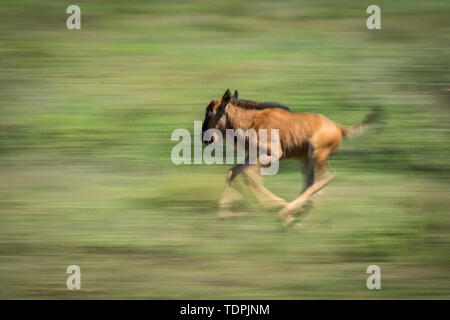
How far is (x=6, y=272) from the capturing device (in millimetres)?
6773

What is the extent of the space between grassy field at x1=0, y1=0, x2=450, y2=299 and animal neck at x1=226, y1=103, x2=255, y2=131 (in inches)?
30.1

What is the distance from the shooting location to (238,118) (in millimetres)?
7703

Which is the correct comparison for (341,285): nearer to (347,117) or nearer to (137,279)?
(137,279)

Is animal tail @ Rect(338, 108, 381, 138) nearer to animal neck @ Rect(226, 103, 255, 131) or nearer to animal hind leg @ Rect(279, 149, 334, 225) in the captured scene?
animal hind leg @ Rect(279, 149, 334, 225)

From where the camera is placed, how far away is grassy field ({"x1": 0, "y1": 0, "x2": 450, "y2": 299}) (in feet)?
22.4

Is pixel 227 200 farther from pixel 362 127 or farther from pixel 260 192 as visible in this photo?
pixel 362 127

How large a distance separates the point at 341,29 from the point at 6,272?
6.89m

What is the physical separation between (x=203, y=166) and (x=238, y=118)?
1.16 metres

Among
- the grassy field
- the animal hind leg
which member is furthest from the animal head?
the animal hind leg

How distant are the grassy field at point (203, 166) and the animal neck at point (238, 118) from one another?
764 millimetres

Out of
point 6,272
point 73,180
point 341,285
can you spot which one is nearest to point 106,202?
point 73,180

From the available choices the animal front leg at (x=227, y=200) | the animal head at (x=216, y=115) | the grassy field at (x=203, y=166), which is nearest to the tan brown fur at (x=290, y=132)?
the animal head at (x=216, y=115)

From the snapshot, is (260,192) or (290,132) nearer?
(290,132)

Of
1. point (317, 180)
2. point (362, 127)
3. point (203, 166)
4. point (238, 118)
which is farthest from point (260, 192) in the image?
point (362, 127)
